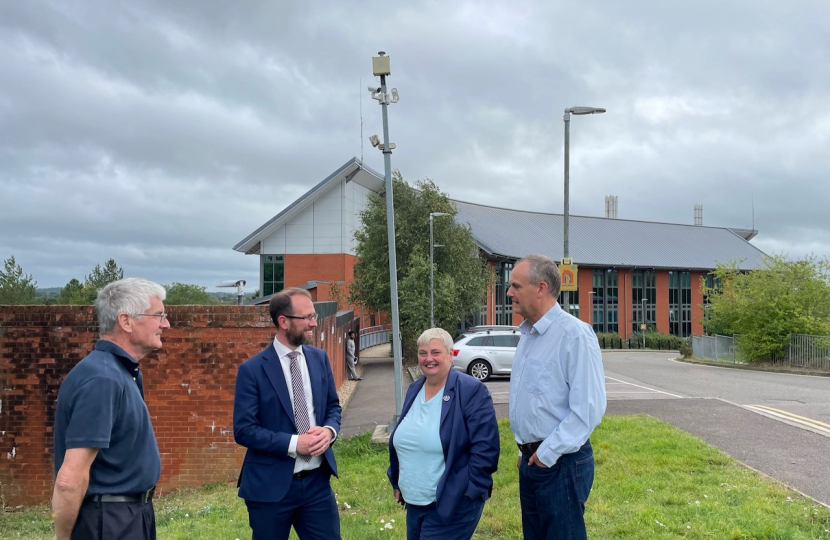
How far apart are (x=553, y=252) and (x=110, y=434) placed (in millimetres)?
61545

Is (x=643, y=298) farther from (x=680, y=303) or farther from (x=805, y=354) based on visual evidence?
(x=805, y=354)

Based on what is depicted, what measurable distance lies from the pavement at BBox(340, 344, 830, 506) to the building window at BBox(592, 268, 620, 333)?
4982 cm

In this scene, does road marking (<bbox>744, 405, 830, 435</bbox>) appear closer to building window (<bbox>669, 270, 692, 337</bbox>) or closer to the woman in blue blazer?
the woman in blue blazer

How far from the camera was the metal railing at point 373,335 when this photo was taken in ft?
139

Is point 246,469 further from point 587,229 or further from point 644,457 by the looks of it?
point 587,229

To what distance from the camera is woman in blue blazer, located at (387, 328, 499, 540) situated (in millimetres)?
3645

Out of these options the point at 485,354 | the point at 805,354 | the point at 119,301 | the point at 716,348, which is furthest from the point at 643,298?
the point at 119,301

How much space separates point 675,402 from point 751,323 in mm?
20059

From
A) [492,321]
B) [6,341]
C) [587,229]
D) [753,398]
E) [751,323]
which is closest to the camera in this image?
[6,341]

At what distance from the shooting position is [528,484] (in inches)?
145

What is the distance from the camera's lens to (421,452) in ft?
12.5

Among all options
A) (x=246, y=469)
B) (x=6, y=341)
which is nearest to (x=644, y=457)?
(x=246, y=469)

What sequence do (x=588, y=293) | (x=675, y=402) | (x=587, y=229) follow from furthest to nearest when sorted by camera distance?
1. (x=587, y=229)
2. (x=588, y=293)
3. (x=675, y=402)

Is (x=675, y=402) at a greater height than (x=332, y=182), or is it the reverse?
(x=332, y=182)
